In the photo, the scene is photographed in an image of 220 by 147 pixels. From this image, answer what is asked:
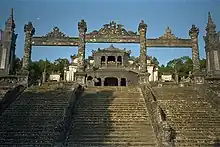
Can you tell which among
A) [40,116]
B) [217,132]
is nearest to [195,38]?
[217,132]

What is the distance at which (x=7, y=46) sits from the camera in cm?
2009

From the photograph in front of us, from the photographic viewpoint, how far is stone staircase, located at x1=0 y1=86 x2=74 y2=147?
10.2m

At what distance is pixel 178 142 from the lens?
1012cm

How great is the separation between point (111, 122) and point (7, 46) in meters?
12.5

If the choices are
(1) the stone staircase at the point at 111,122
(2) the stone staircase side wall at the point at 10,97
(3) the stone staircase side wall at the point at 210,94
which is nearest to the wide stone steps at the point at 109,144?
(1) the stone staircase at the point at 111,122

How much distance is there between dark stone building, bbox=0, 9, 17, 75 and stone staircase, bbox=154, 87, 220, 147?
39.4 ft

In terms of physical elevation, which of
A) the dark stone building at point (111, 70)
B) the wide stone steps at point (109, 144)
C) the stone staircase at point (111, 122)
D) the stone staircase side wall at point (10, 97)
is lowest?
the wide stone steps at point (109, 144)

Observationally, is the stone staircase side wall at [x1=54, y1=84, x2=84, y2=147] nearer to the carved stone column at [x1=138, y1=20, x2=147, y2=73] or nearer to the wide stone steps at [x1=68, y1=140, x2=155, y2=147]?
the wide stone steps at [x1=68, y1=140, x2=155, y2=147]

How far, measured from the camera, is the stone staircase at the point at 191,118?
10.3 meters

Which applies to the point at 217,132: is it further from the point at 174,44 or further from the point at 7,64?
the point at 7,64

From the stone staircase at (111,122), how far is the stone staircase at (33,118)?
0.95 meters

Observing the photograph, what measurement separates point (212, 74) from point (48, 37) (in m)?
14.2

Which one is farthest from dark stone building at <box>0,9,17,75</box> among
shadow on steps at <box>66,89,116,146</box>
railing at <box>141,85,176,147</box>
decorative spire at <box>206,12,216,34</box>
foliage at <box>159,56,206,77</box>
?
foliage at <box>159,56,206,77</box>

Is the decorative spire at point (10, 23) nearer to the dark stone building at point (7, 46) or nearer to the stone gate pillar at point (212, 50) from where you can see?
the dark stone building at point (7, 46)
